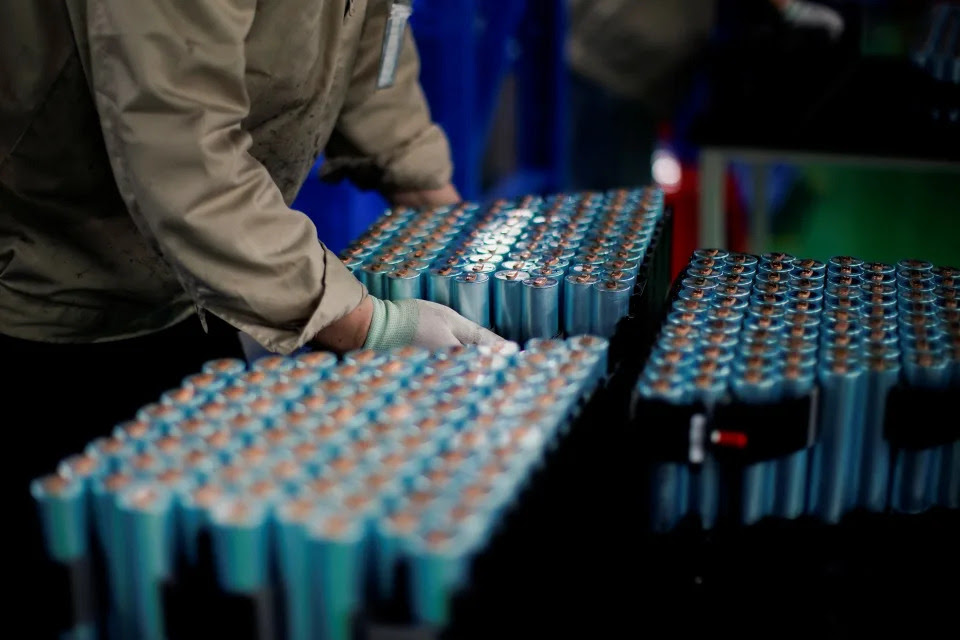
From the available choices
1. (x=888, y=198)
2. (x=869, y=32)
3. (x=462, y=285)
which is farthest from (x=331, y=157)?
(x=869, y=32)

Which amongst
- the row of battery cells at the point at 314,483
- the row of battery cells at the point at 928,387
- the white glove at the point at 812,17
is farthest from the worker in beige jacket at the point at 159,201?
the white glove at the point at 812,17

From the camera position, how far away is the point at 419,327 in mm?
1617

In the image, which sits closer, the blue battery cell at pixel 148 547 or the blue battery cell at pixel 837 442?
the blue battery cell at pixel 148 547

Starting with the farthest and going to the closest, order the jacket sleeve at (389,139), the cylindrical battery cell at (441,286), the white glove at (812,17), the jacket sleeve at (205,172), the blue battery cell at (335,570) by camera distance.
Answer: the white glove at (812,17), the jacket sleeve at (389,139), the cylindrical battery cell at (441,286), the jacket sleeve at (205,172), the blue battery cell at (335,570)

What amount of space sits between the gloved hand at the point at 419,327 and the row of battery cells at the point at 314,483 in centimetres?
32

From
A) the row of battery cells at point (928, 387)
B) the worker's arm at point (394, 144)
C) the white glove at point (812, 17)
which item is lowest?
the row of battery cells at point (928, 387)

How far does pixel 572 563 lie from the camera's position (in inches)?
45.5

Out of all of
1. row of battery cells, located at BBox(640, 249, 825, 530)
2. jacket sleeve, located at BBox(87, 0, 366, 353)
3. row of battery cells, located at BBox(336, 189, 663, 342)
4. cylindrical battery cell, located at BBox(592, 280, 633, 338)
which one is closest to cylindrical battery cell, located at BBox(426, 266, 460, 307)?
row of battery cells, located at BBox(336, 189, 663, 342)

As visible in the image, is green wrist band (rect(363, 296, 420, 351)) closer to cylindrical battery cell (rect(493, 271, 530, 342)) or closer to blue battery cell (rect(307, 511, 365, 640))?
cylindrical battery cell (rect(493, 271, 530, 342))

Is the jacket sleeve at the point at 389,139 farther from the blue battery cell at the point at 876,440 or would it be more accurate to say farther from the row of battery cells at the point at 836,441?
the blue battery cell at the point at 876,440

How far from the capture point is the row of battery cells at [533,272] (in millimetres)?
1603

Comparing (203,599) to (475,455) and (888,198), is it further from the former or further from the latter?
(888,198)

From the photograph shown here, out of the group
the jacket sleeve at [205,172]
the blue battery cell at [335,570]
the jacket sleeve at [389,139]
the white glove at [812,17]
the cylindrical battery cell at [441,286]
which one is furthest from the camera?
the white glove at [812,17]

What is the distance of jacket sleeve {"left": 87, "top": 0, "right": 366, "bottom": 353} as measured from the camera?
1.43 metres
